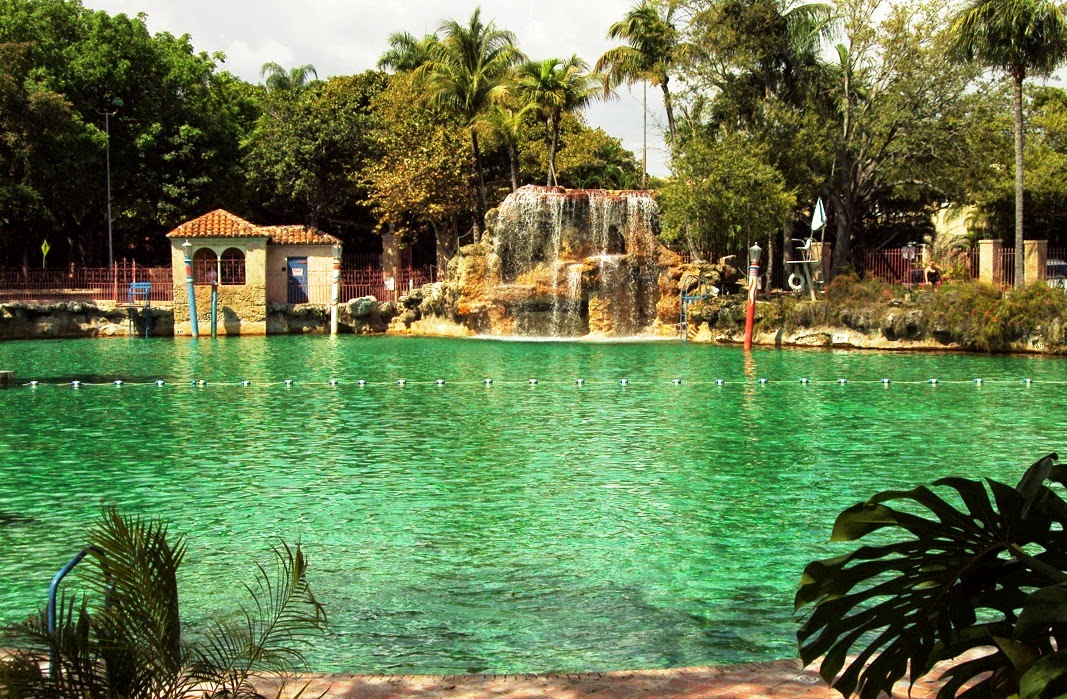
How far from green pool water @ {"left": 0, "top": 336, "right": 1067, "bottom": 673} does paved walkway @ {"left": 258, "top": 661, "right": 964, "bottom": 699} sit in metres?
0.78

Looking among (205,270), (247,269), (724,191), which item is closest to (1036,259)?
(724,191)

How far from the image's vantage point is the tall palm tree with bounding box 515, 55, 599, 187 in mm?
41188

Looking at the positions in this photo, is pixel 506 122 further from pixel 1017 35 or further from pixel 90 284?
pixel 1017 35

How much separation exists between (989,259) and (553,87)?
55.6ft

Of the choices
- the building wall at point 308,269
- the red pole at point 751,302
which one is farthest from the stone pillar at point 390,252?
the red pole at point 751,302

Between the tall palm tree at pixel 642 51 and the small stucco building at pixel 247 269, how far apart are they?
523 inches

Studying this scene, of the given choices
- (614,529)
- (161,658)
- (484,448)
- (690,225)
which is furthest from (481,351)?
(161,658)

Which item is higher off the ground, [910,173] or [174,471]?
[910,173]

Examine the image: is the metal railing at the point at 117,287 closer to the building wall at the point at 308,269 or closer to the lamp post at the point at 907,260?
the building wall at the point at 308,269

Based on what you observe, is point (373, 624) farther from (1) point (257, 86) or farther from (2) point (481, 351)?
(1) point (257, 86)

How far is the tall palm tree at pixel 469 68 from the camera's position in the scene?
140 feet

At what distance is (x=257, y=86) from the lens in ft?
198

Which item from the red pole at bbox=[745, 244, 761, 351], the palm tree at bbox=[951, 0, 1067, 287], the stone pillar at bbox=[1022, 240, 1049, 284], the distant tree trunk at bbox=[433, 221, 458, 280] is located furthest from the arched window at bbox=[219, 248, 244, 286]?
the stone pillar at bbox=[1022, 240, 1049, 284]

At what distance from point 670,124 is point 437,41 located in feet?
33.5
